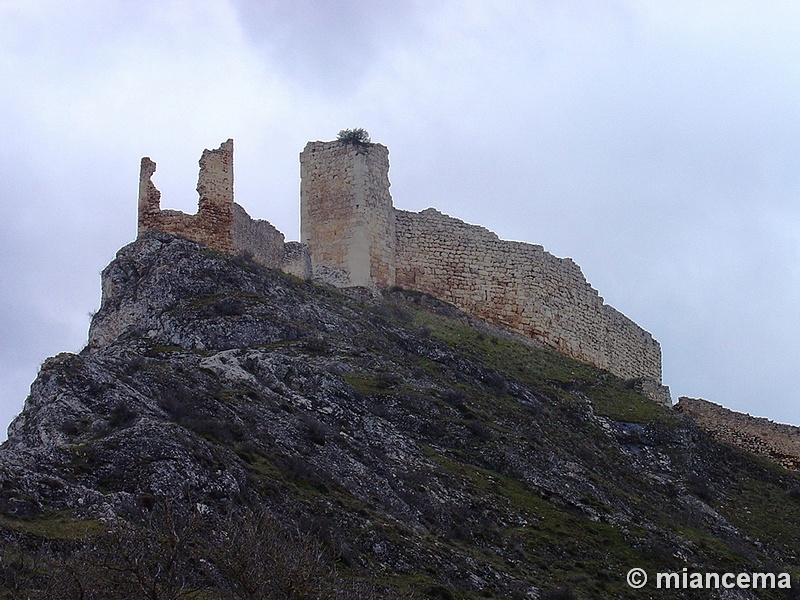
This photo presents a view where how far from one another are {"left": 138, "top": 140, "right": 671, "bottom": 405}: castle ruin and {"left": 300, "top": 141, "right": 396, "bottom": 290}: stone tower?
0.03 meters

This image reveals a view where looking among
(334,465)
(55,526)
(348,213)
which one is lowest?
(55,526)

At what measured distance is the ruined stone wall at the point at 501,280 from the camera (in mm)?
37469

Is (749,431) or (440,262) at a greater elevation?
(440,262)

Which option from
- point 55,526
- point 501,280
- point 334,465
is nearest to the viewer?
point 55,526

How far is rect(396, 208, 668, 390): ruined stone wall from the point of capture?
3747 cm

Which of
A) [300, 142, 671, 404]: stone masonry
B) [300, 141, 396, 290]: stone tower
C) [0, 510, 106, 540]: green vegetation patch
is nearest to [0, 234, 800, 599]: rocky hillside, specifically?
[0, 510, 106, 540]: green vegetation patch

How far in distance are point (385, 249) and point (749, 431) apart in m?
10.9

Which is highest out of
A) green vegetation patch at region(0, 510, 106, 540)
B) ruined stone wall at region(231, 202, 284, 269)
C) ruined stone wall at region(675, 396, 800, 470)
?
ruined stone wall at region(231, 202, 284, 269)

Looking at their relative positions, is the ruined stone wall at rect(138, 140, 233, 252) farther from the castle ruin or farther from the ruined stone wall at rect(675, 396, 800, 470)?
the ruined stone wall at rect(675, 396, 800, 470)

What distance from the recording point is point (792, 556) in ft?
88.4

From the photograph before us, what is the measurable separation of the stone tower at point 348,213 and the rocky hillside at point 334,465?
1.34 meters

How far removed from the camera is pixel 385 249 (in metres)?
36.4

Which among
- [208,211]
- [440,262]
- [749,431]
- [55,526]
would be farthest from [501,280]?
[55,526]

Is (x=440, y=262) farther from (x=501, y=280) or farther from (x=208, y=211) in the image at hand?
(x=208, y=211)
